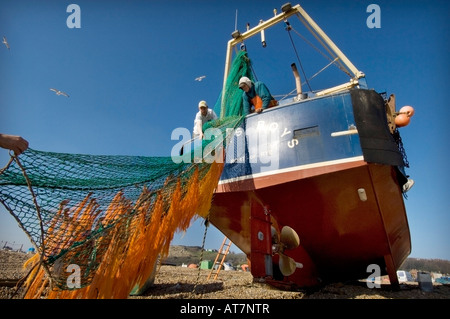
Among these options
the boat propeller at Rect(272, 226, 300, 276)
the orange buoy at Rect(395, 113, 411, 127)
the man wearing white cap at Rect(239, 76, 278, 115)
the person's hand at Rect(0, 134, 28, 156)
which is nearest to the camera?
the person's hand at Rect(0, 134, 28, 156)

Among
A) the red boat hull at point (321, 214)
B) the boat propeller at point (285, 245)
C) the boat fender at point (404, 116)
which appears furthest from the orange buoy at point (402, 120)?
the boat propeller at point (285, 245)

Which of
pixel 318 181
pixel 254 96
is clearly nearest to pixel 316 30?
pixel 254 96

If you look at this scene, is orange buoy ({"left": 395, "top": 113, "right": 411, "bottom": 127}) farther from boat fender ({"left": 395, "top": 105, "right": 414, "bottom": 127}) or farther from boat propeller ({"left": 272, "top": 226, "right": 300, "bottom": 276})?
boat propeller ({"left": 272, "top": 226, "right": 300, "bottom": 276})

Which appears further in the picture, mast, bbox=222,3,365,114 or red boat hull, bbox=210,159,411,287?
mast, bbox=222,3,365,114

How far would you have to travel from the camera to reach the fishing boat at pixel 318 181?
4785 mm

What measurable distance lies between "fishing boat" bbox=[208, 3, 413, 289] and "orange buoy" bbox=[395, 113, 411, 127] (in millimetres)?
29

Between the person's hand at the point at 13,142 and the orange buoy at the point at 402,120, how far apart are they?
21.3 feet

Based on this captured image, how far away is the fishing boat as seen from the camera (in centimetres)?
479

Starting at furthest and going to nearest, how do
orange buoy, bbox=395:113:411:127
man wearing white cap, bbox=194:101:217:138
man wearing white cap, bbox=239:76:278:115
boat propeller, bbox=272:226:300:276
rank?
man wearing white cap, bbox=194:101:217:138 → man wearing white cap, bbox=239:76:278:115 → boat propeller, bbox=272:226:300:276 → orange buoy, bbox=395:113:411:127

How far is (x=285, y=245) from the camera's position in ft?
19.5

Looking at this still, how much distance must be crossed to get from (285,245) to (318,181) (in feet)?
6.20

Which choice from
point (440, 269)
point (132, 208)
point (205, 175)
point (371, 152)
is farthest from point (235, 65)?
point (440, 269)

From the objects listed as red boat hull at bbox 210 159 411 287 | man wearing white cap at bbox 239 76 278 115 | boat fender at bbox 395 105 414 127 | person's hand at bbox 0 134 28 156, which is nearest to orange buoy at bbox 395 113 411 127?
boat fender at bbox 395 105 414 127
